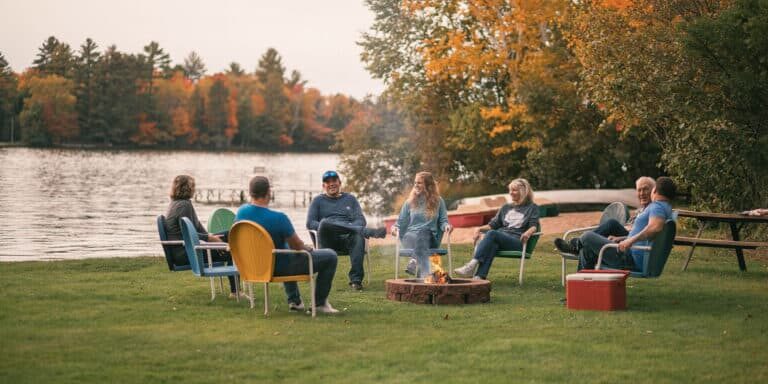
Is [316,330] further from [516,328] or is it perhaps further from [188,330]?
[516,328]

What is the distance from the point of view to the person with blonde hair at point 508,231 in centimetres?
1012

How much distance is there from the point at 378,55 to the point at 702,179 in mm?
19952

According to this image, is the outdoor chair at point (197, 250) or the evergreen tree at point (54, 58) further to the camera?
the evergreen tree at point (54, 58)

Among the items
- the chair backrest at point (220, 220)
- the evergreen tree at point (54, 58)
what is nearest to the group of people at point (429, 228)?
the chair backrest at point (220, 220)

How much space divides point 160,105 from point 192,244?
107293 millimetres

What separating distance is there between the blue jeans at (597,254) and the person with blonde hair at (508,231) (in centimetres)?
82

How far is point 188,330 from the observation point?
7363 mm

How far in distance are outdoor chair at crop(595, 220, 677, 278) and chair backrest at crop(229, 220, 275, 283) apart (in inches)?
119

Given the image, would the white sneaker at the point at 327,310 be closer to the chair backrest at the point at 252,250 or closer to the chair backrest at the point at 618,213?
the chair backrest at the point at 252,250

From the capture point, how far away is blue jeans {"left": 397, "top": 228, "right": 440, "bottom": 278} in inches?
397

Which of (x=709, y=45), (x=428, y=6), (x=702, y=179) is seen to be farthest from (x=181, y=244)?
(x=428, y=6)

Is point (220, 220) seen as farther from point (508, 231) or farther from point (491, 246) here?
point (508, 231)

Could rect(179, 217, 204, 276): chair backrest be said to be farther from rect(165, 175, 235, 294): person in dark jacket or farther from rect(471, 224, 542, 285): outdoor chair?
rect(471, 224, 542, 285): outdoor chair

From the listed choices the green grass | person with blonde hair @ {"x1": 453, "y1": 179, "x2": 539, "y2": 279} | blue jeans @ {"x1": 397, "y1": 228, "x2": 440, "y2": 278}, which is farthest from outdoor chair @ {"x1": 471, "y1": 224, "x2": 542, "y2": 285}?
blue jeans @ {"x1": 397, "y1": 228, "x2": 440, "y2": 278}
